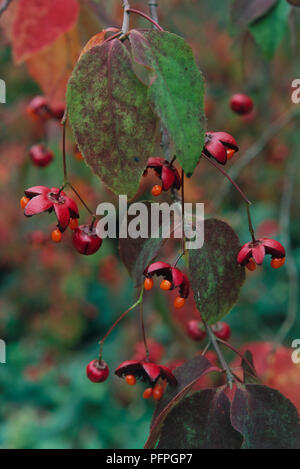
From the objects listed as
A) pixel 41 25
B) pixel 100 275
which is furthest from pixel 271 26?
pixel 100 275

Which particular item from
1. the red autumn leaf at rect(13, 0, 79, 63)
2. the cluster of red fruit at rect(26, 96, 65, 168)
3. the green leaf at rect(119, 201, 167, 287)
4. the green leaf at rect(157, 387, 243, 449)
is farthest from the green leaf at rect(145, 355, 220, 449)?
the red autumn leaf at rect(13, 0, 79, 63)

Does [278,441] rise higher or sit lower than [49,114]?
lower

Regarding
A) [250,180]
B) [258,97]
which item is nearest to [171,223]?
[258,97]

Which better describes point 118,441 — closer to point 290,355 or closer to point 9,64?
point 290,355

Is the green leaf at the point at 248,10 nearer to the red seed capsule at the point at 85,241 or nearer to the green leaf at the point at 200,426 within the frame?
the red seed capsule at the point at 85,241

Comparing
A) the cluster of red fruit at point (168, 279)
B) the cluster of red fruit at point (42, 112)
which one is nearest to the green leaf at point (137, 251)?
the cluster of red fruit at point (168, 279)

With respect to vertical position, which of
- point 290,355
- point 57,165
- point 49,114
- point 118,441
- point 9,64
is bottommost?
point 118,441

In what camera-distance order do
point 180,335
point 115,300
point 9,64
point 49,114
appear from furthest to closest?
point 115,300 < point 9,64 < point 180,335 < point 49,114
